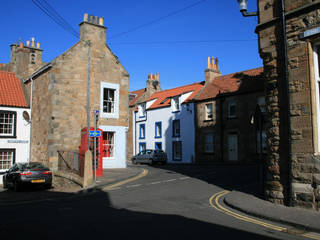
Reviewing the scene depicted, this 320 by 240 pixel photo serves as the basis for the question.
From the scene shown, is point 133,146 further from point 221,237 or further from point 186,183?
point 221,237

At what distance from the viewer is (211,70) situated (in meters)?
33.7

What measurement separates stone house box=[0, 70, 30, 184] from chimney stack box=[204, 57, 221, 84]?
64.0ft

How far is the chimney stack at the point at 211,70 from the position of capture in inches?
1323

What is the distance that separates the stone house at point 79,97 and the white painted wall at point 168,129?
11.4 m

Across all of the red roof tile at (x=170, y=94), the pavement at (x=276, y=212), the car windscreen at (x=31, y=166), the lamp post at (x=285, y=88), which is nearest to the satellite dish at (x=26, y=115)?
the car windscreen at (x=31, y=166)

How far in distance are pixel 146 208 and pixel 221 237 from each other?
11.0 ft

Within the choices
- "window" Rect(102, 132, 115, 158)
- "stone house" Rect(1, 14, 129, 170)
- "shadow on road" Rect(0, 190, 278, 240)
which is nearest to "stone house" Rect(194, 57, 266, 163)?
"stone house" Rect(1, 14, 129, 170)

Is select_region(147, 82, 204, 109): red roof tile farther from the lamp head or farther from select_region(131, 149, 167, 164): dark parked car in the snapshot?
the lamp head

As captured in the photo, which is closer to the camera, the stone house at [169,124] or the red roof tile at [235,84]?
the red roof tile at [235,84]

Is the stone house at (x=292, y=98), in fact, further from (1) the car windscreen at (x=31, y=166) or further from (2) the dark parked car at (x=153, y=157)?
(2) the dark parked car at (x=153, y=157)

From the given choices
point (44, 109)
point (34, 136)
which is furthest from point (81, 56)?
point (34, 136)

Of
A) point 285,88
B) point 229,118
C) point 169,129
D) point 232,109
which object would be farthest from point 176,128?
point 285,88

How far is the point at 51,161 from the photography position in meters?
18.8

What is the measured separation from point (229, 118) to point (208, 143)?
3.62 meters
